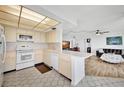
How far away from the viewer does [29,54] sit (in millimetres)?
3652

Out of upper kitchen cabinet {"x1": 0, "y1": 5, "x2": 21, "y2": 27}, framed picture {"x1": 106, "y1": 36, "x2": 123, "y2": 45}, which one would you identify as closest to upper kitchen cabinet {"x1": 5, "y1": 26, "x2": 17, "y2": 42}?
upper kitchen cabinet {"x1": 0, "y1": 5, "x2": 21, "y2": 27}

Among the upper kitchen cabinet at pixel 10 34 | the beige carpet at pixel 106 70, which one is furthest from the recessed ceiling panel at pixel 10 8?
the beige carpet at pixel 106 70

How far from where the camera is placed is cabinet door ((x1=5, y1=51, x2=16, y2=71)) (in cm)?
300

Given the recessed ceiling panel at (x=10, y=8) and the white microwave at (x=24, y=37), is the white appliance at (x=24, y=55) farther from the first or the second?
the recessed ceiling panel at (x=10, y=8)

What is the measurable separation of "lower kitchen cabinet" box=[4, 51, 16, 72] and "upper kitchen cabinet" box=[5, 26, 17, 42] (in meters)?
0.57

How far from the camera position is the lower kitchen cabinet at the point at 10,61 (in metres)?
3.00

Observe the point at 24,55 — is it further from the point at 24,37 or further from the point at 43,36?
the point at 43,36

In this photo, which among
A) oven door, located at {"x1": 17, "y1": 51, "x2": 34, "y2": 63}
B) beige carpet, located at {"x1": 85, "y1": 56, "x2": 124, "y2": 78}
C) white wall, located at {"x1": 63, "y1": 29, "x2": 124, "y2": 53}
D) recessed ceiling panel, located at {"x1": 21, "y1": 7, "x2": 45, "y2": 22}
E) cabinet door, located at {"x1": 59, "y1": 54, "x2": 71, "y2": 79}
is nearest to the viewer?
recessed ceiling panel, located at {"x1": 21, "y1": 7, "x2": 45, "y2": 22}

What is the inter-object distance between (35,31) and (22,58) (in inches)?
62.6

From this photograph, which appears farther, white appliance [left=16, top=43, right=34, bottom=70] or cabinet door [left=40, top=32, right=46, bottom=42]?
cabinet door [left=40, top=32, right=46, bottom=42]

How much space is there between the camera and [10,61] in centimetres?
308

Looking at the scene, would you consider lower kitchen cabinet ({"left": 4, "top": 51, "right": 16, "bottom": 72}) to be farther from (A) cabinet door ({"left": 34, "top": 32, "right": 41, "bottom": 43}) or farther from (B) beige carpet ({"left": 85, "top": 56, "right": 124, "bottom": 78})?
(B) beige carpet ({"left": 85, "top": 56, "right": 124, "bottom": 78})

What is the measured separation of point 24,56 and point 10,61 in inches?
22.7
